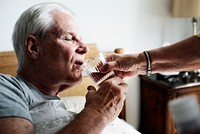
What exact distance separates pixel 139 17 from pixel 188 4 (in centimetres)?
46

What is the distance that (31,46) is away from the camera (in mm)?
932

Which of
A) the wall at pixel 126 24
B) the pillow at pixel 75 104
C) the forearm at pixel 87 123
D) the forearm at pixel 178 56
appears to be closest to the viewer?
the forearm at pixel 87 123

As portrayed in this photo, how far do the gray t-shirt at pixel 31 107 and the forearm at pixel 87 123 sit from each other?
7 centimetres

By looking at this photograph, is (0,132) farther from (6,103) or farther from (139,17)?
(139,17)

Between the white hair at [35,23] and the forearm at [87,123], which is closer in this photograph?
the forearm at [87,123]

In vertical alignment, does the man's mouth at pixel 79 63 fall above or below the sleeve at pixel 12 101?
above

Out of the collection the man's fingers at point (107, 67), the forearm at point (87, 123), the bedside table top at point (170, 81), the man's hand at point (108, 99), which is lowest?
the bedside table top at point (170, 81)

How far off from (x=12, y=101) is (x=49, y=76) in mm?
228

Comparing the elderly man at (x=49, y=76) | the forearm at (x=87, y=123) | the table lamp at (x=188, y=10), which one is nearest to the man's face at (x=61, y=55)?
the elderly man at (x=49, y=76)

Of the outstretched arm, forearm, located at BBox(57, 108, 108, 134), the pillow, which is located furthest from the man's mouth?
the pillow

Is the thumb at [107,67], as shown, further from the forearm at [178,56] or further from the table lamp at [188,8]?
the table lamp at [188,8]

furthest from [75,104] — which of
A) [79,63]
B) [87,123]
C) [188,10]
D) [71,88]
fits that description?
[188,10]

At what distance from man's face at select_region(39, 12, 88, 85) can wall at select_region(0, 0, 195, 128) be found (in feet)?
3.58

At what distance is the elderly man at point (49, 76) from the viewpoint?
2.47 ft
